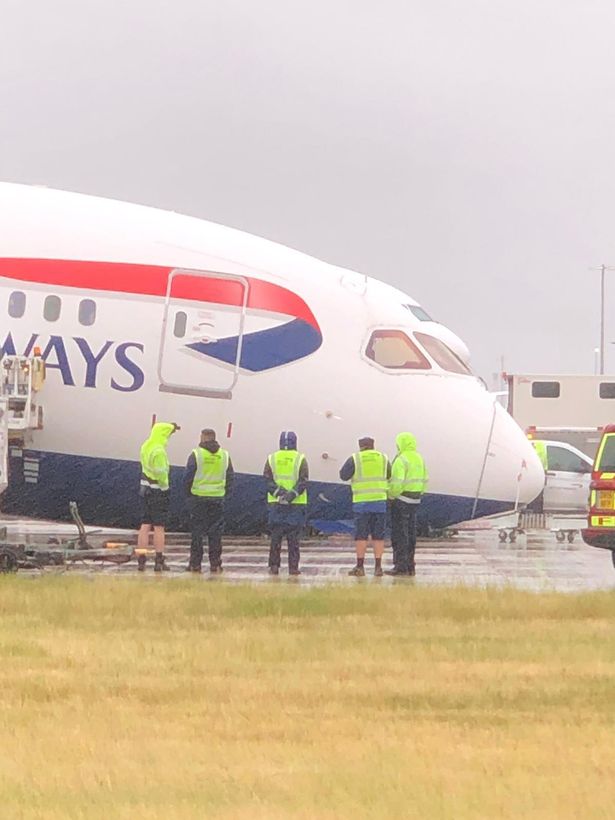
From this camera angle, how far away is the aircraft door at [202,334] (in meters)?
19.5

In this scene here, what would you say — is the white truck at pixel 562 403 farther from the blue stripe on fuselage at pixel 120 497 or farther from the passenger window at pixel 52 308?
the passenger window at pixel 52 308

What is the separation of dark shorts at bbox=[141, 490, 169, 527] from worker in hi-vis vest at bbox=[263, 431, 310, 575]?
1318mm

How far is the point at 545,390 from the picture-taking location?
42.1 meters

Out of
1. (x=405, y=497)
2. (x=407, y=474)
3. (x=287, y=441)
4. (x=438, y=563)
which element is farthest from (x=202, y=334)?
(x=438, y=563)

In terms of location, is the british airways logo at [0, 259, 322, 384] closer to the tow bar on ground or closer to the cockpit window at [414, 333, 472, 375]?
the cockpit window at [414, 333, 472, 375]

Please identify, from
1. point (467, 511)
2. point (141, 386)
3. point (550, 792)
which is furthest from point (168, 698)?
point (467, 511)

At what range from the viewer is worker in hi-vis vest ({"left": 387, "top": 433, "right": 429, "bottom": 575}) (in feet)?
62.3

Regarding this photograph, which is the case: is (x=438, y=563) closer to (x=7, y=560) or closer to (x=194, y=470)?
(x=194, y=470)

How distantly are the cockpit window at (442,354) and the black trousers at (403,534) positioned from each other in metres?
2.47

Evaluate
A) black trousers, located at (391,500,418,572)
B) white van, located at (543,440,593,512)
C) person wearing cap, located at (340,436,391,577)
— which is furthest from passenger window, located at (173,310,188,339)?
white van, located at (543,440,593,512)

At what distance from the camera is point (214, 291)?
19.7 m

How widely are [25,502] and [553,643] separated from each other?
1002cm

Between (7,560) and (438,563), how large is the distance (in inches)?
251

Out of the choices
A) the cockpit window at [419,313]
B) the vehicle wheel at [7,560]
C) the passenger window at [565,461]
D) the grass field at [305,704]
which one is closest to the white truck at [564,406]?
the passenger window at [565,461]
